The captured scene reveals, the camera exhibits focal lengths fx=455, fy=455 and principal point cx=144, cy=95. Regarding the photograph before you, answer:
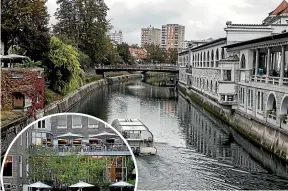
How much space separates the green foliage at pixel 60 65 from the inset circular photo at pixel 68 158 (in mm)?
30854

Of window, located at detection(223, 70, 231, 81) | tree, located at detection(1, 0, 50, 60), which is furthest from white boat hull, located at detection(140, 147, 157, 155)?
tree, located at detection(1, 0, 50, 60)

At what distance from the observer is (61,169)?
332cm

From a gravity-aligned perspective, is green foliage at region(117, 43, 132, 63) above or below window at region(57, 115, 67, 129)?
above

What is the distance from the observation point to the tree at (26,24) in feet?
97.3

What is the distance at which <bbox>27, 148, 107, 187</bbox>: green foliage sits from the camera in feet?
10.9

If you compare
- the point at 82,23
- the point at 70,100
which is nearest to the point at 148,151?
the point at 70,100

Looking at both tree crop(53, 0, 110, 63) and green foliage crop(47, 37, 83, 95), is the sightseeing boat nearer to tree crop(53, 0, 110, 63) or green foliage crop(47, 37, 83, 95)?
green foliage crop(47, 37, 83, 95)

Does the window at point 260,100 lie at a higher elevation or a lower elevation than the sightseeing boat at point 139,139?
higher

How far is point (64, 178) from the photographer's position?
10.9 feet

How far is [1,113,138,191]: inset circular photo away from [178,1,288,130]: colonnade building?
54.7 feet

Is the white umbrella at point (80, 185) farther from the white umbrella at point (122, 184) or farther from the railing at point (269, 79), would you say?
the railing at point (269, 79)

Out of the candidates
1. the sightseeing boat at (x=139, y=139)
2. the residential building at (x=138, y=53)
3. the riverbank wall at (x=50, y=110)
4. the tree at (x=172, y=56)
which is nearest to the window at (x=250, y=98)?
the sightseeing boat at (x=139, y=139)

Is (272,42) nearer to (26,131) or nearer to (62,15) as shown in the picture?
(26,131)

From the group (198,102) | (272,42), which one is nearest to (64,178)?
(272,42)
